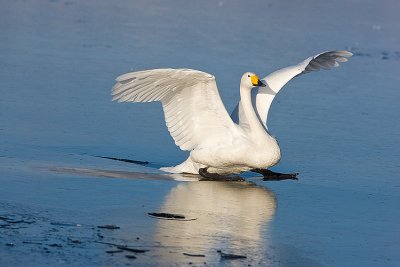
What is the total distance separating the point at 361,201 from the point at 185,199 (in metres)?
1.53

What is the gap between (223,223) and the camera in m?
8.02

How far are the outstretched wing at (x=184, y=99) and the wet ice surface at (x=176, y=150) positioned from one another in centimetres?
45

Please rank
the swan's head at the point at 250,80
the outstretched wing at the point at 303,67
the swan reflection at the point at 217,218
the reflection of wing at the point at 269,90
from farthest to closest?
1. the outstretched wing at the point at 303,67
2. the reflection of wing at the point at 269,90
3. the swan's head at the point at 250,80
4. the swan reflection at the point at 217,218

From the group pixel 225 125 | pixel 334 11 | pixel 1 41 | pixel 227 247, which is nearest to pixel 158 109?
pixel 225 125

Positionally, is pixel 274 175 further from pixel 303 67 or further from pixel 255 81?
pixel 303 67

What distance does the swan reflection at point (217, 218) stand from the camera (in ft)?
23.9

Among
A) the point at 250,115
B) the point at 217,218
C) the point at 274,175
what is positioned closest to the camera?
the point at 217,218

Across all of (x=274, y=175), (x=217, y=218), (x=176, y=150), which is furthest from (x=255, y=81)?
(x=217, y=218)

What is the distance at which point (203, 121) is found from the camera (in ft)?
34.3

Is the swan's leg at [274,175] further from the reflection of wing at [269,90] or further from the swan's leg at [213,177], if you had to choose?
the reflection of wing at [269,90]

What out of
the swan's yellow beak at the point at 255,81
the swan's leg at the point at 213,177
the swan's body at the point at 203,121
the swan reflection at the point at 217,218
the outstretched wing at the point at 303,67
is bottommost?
the swan reflection at the point at 217,218

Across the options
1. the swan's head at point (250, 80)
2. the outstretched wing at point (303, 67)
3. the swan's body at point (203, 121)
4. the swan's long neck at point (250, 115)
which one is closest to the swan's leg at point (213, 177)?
the swan's body at point (203, 121)

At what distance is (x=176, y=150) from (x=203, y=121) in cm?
103

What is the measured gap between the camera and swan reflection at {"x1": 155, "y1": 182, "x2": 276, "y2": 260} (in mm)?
7289
